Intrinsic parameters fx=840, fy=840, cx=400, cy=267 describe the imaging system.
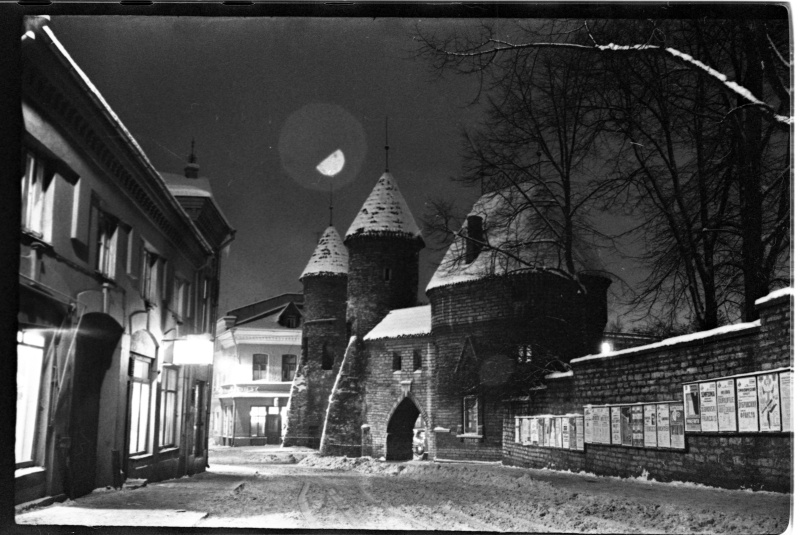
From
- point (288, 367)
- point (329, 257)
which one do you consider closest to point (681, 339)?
point (329, 257)

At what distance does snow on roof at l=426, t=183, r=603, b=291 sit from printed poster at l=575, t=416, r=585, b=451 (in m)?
0.93

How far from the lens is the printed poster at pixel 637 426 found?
16.3ft

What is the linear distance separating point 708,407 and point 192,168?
336cm

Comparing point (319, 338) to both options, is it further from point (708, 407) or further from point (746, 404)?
point (746, 404)

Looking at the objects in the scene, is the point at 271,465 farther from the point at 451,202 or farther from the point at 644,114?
the point at 644,114

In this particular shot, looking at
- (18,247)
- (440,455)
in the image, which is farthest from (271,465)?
(18,247)

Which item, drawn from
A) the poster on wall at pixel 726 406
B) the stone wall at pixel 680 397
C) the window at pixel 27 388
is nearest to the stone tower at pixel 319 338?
the stone wall at pixel 680 397

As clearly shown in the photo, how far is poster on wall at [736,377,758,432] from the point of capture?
4.62m

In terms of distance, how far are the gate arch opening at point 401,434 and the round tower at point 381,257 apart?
0.60m

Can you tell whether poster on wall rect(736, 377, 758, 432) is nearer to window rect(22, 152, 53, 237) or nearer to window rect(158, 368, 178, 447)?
window rect(158, 368, 178, 447)

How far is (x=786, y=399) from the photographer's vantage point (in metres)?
4.57

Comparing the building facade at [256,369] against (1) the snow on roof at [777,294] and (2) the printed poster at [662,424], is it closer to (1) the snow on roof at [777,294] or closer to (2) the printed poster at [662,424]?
(2) the printed poster at [662,424]

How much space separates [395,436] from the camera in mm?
5141

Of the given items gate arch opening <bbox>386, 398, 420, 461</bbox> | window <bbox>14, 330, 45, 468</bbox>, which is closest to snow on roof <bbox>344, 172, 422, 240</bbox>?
gate arch opening <bbox>386, 398, 420, 461</bbox>
